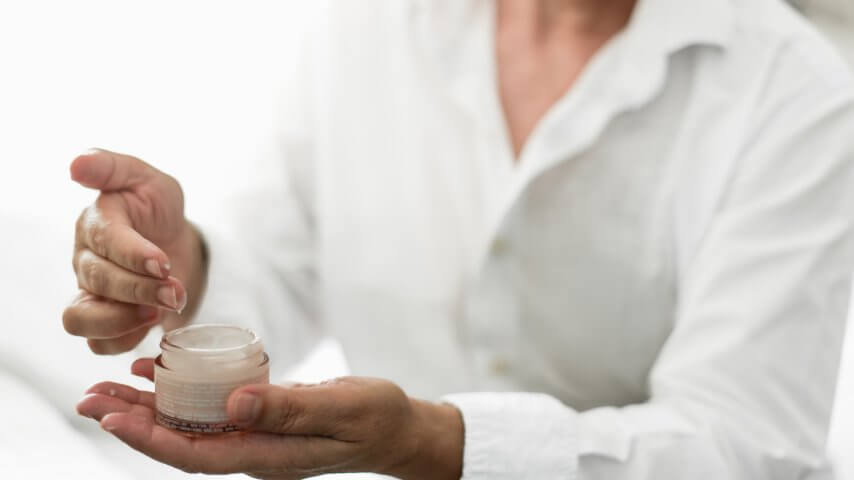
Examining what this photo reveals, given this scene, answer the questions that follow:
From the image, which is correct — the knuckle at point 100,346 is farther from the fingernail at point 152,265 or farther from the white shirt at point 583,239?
the white shirt at point 583,239

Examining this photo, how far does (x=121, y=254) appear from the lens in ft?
1.77

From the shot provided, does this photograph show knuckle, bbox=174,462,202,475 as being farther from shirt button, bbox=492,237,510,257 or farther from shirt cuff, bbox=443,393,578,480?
shirt button, bbox=492,237,510,257

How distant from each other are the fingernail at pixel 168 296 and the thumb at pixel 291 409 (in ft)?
0.21

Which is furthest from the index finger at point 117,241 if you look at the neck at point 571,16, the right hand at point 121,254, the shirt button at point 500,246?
the neck at point 571,16

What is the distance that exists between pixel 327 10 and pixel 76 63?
0.93 feet

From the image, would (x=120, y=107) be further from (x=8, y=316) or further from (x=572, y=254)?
(x=572, y=254)

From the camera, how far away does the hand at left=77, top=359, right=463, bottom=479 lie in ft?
1.65

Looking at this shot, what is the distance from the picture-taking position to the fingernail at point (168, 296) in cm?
54

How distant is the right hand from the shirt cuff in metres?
0.22

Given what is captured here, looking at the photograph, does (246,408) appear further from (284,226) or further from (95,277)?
(284,226)

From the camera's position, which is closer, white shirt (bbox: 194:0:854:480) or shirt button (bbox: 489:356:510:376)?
white shirt (bbox: 194:0:854:480)

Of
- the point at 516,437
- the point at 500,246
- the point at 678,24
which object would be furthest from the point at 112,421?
the point at 678,24

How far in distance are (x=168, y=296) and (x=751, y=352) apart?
0.43 metres

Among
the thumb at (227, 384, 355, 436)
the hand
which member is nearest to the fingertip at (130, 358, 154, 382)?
the hand
